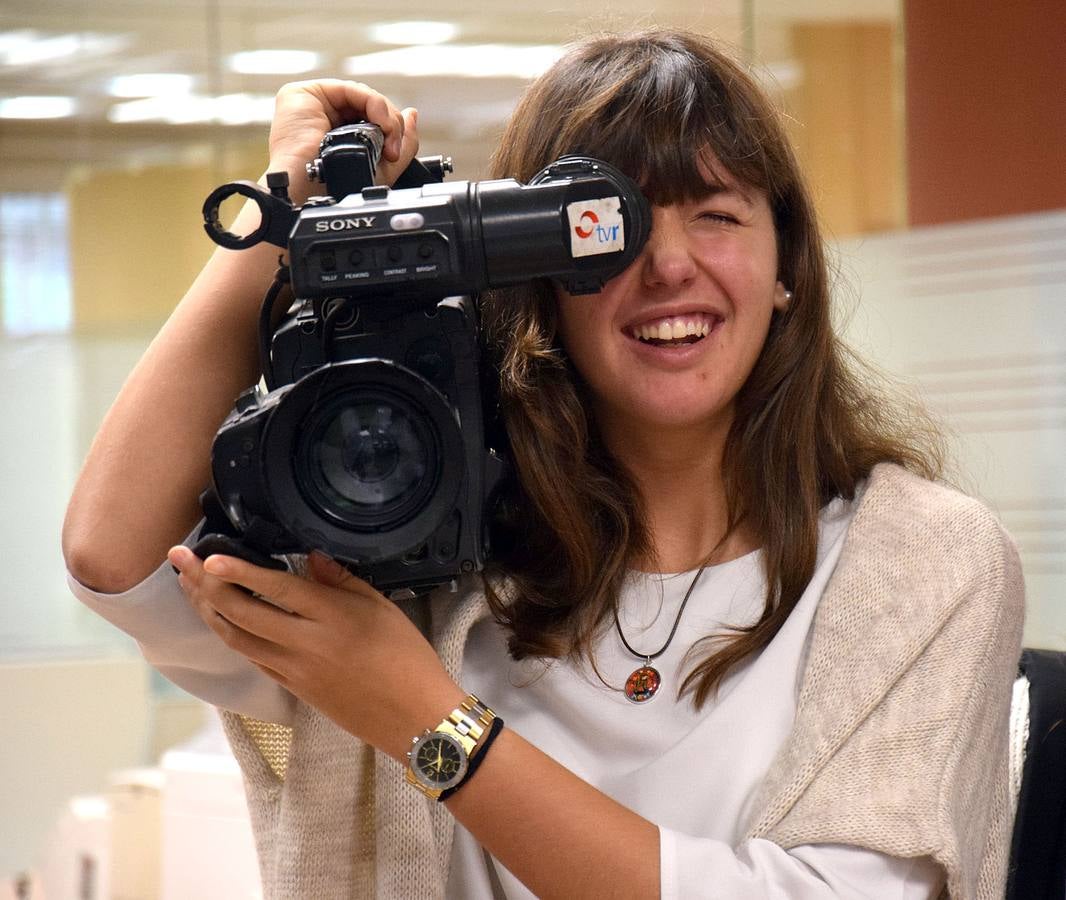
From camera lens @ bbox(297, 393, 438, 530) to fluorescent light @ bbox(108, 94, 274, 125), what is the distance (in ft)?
7.22

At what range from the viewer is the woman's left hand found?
815 mm

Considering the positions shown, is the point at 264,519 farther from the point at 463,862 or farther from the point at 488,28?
the point at 488,28

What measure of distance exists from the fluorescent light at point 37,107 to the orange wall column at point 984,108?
1769 mm

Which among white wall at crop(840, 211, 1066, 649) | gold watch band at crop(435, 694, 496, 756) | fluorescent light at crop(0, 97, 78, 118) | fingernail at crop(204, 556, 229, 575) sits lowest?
white wall at crop(840, 211, 1066, 649)

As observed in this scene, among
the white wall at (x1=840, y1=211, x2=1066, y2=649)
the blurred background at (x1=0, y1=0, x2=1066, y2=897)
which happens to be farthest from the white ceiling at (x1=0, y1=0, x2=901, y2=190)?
the white wall at (x1=840, y1=211, x2=1066, y2=649)

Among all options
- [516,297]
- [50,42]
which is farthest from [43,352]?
[516,297]

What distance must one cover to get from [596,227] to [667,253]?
0.10 m

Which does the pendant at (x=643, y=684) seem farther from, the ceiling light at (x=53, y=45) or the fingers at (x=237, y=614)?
the ceiling light at (x=53, y=45)

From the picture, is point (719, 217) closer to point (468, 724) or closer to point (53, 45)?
point (468, 724)

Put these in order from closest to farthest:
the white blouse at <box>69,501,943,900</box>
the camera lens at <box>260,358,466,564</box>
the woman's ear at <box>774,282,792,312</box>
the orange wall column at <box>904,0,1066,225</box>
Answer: the camera lens at <box>260,358,466,564</box> < the white blouse at <box>69,501,943,900</box> < the woman's ear at <box>774,282,792,312</box> < the orange wall column at <box>904,0,1066,225</box>

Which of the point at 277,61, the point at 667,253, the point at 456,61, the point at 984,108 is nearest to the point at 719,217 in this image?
the point at 667,253

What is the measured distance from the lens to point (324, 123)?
0.98 m

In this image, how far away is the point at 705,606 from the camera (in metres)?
0.99

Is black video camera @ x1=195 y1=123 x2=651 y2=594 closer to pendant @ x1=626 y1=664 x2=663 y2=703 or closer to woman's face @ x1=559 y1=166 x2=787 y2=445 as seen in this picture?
woman's face @ x1=559 y1=166 x2=787 y2=445
